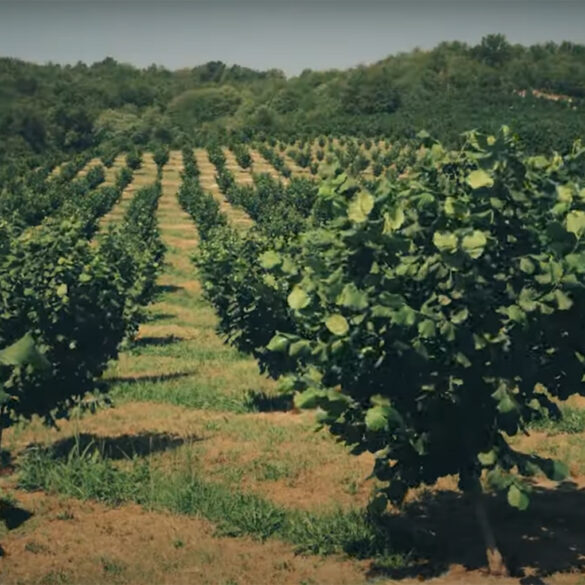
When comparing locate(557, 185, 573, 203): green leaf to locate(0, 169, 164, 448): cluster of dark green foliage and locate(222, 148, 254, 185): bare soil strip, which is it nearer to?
locate(0, 169, 164, 448): cluster of dark green foliage

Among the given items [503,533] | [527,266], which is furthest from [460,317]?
[503,533]

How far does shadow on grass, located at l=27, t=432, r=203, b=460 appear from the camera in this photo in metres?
16.1

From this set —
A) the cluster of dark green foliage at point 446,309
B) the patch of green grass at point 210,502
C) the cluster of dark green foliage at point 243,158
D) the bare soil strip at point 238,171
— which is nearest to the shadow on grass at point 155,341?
the patch of green grass at point 210,502

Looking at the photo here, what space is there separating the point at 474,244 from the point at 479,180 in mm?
721

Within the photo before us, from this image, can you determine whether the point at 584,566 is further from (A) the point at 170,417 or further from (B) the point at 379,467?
(A) the point at 170,417

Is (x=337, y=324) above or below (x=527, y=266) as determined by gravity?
below

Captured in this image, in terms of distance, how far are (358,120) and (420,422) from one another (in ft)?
428

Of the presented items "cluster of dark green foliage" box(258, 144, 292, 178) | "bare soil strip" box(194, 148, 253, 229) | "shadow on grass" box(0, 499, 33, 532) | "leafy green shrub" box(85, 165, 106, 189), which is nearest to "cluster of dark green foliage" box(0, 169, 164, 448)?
"shadow on grass" box(0, 499, 33, 532)

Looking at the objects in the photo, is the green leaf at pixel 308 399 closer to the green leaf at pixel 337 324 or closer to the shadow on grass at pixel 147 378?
the green leaf at pixel 337 324

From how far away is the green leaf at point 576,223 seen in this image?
923 cm

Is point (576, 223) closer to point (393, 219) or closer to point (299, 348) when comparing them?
point (393, 219)

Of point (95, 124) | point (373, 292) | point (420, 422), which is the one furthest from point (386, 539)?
point (95, 124)

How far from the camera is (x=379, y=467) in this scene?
10008 millimetres

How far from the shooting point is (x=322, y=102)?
6368 inches
